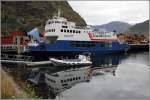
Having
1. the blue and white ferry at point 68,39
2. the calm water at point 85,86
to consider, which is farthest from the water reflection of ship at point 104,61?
the calm water at point 85,86

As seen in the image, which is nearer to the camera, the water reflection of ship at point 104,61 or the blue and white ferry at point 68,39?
the water reflection of ship at point 104,61

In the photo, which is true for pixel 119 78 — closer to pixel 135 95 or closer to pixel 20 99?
pixel 135 95

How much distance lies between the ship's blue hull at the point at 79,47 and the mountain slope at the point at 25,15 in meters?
28.1

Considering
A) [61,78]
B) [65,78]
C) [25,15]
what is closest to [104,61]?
[65,78]

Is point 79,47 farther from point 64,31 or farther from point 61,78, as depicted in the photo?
point 61,78

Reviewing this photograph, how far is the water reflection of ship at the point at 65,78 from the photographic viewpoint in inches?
1082

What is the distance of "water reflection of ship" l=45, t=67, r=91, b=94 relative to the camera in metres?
27.5

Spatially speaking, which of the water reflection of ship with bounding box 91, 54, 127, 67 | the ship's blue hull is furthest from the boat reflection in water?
the ship's blue hull

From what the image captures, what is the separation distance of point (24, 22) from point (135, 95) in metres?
77.2

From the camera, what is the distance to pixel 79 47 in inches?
2263

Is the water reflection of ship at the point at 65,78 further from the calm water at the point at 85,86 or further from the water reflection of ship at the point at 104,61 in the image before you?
the water reflection of ship at the point at 104,61

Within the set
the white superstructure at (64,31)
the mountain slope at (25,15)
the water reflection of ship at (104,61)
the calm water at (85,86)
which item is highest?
the mountain slope at (25,15)

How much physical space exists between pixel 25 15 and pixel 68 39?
52160mm

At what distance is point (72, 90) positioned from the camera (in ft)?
85.6
